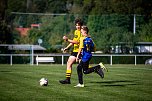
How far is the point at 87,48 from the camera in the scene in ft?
53.1

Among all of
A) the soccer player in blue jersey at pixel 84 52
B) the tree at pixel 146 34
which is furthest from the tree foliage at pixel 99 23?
the soccer player in blue jersey at pixel 84 52

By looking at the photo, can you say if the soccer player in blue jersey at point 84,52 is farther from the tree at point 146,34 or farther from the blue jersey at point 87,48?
the tree at point 146,34

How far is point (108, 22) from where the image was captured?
69.6 m

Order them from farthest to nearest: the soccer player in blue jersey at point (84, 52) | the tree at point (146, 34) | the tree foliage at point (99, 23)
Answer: the tree at point (146, 34)
the tree foliage at point (99, 23)
the soccer player in blue jersey at point (84, 52)

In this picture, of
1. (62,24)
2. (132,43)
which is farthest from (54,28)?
(132,43)

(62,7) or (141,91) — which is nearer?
(141,91)

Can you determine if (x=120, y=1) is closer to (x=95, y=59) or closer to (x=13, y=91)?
(x=95, y=59)

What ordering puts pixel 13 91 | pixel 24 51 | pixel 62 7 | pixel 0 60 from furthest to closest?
pixel 62 7, pixel 24 51, pixel 0 60, pixel 13 91

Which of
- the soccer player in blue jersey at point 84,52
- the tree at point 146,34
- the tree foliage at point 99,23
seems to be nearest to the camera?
the soccer player in blue jersey at point 84,52

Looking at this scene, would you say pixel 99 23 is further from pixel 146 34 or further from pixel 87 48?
pixel 87 48

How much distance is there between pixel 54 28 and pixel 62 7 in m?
44.2

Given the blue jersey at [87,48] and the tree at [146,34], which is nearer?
the blue jersey at [87,48]

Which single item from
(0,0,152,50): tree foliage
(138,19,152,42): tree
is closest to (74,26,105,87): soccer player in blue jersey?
(0,0,152,50): tree foliage

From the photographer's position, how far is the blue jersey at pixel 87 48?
634 inches
